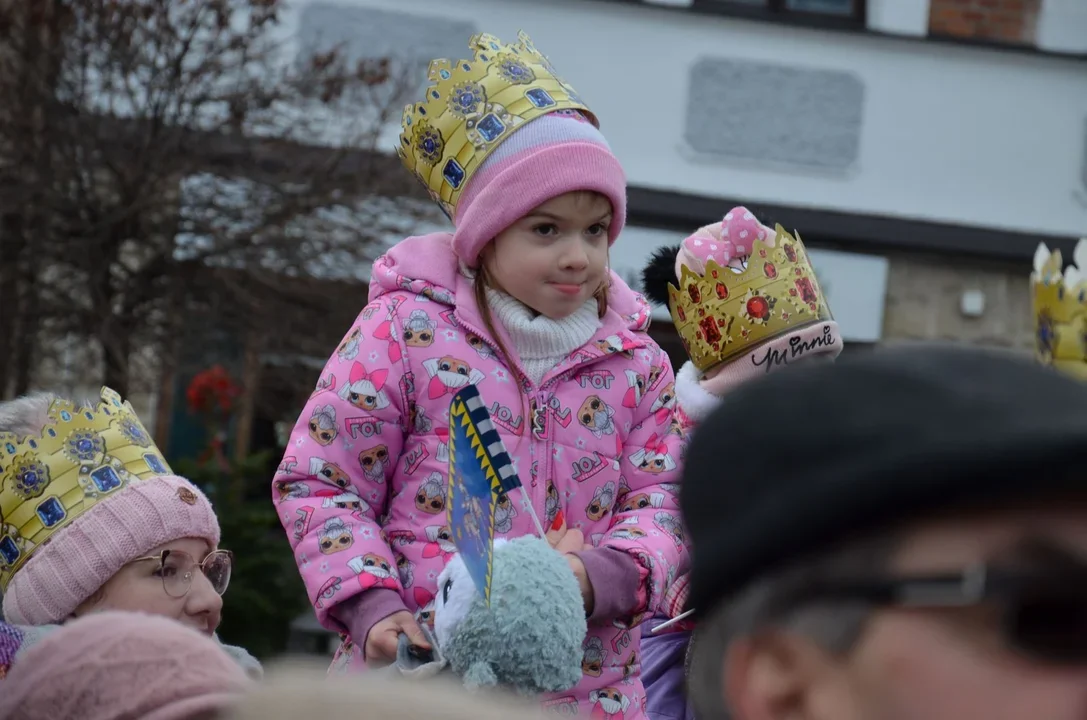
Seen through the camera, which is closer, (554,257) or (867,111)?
(554,257)

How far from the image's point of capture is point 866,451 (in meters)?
1.13

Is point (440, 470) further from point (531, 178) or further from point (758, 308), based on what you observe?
point (758, 308)

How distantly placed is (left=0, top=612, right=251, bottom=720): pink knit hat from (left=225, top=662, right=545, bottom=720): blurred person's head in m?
0.79

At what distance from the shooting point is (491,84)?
10.4ft

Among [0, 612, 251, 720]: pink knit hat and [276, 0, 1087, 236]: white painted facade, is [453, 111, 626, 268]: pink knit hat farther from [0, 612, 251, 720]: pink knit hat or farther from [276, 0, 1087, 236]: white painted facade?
[276, 0, 1087, 236]: white painted facade

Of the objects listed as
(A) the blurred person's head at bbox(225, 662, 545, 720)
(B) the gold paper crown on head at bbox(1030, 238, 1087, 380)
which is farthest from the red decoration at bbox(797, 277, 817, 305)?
(A) the blurred person's head at bbox(225, 662, 545, 720)

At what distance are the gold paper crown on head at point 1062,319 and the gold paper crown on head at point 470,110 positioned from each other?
104 centimetres

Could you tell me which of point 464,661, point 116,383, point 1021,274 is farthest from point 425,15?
point 464,661

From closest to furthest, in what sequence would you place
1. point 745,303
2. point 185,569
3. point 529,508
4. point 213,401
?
point 529,508, point 185,569, point 745,303, point 213,401

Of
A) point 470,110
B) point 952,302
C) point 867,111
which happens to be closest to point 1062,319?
point 470,110

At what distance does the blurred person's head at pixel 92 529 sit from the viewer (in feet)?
10.1

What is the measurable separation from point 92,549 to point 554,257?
3.26 feet

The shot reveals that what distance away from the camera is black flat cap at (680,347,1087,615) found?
3.61 ft

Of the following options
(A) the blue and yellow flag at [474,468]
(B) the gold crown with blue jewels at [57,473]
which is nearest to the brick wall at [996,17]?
(B) the gold crown with blue jewels at [57,473]
